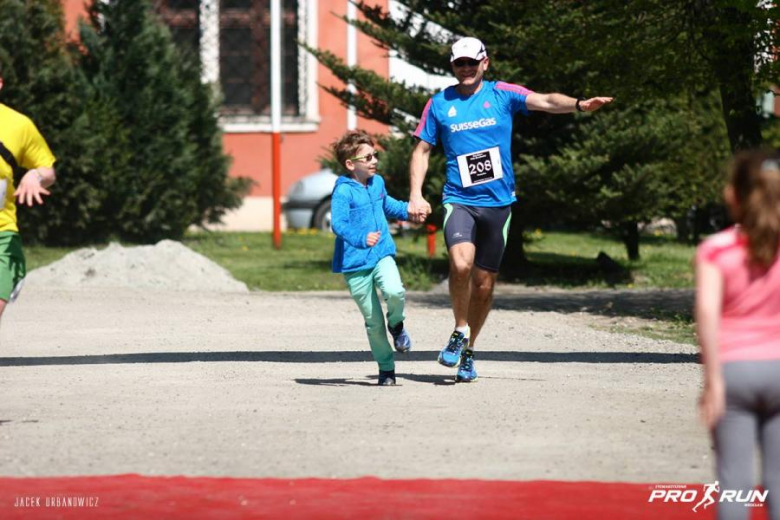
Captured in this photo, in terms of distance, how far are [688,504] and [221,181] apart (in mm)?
21326

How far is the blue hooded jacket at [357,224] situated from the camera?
911 centimetres

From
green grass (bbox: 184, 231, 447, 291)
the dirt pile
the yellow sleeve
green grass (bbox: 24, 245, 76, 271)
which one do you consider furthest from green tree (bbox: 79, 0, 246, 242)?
the yellow sleeve

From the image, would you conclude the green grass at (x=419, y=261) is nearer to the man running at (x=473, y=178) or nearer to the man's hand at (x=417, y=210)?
the man running at (x=473, y=178)

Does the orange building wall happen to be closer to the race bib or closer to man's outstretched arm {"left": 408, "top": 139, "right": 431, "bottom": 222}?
man's outstretched arm {"left": 408, "top": 139, "right": 431, "bottom": 222}

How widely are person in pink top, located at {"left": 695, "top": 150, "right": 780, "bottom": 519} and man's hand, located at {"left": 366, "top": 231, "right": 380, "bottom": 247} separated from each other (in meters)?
4.45

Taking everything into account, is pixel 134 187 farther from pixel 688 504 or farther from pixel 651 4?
pixel 688 504

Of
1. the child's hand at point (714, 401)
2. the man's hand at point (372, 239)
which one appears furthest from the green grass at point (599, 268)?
the child's hand at point (714, 401)

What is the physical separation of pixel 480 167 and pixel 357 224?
923 millimetres

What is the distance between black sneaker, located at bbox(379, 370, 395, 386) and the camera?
924 centimetres

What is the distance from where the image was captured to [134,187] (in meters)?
24.3

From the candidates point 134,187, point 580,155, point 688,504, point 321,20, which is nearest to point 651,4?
point 580,155

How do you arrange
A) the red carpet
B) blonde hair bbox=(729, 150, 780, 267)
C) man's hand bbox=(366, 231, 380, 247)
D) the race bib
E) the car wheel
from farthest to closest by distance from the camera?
the car wheel, the race bib, man's hand bbox=(366, 231, 380, 247), the red carpet, blonde hair bbox=(729, 150, 780, 267)

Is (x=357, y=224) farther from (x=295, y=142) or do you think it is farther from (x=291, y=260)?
(x=295, y=142)

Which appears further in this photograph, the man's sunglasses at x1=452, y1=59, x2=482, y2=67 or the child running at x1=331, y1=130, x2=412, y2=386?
the man's sunglasses at x1=452, y1=59, x2=482, y2=67
